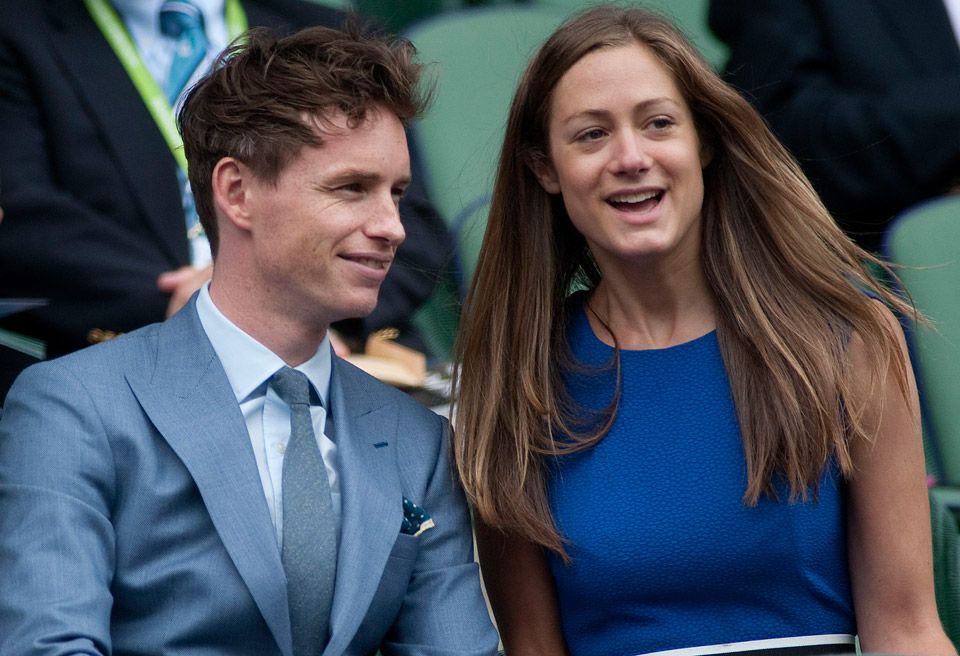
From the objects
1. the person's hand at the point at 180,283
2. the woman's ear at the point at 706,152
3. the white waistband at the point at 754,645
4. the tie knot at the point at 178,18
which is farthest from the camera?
the tie knot at the point at 178,18

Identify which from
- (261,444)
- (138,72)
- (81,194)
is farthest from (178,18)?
(261,444)

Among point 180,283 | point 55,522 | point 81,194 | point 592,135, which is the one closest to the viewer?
point 55,522

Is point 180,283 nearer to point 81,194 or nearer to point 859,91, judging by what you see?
point 81,194

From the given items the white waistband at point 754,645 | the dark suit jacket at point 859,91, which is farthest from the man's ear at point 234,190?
the dark suit jacket at point 859,91

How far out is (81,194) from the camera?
10.3 ft

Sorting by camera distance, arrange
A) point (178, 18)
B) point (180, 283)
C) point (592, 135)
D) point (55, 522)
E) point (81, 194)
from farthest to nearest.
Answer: point (178, 18) → point (81, 194) → point (180, 283) → point (592, 135) → point (55, 522)

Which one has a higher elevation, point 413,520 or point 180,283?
point 180,283

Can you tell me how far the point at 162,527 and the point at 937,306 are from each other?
5.39 ft

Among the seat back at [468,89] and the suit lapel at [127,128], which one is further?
the seat back at [468,89]

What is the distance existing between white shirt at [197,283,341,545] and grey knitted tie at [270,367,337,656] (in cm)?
3

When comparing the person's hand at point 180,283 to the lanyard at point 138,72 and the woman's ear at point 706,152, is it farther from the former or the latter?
the woman's ear at point 706,152

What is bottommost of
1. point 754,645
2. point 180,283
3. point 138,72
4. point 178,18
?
point 754,645

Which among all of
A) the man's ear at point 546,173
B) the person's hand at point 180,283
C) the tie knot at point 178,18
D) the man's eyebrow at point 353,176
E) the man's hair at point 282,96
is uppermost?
the tie knot at point 178,18

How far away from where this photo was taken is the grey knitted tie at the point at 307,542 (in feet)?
7.06
